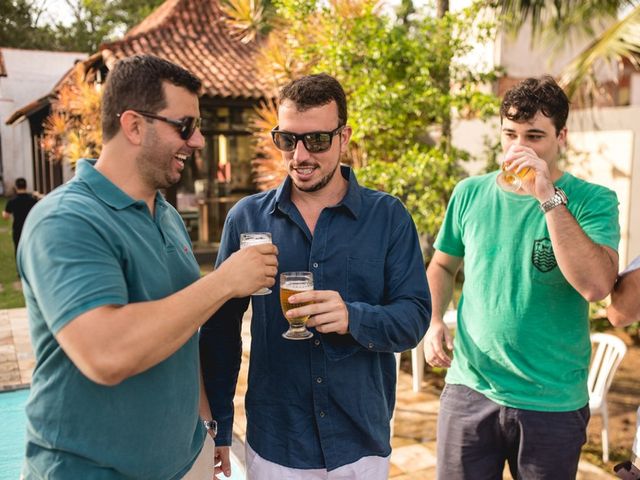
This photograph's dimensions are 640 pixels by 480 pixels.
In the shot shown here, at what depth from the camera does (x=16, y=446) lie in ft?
17.1

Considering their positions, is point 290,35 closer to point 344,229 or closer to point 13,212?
point 344,229

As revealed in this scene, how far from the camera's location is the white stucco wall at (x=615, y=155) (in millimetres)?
7828

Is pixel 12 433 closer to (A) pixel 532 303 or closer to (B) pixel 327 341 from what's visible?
(B) pixel 327 341

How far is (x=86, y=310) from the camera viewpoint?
1469 millimetres

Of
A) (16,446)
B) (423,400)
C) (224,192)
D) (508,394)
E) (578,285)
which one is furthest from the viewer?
(224,192)

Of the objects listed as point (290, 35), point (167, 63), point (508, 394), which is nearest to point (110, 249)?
point (167, 63)

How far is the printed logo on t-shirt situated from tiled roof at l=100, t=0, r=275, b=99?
10337 mm

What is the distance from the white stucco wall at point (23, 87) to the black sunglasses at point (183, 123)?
97.7ft

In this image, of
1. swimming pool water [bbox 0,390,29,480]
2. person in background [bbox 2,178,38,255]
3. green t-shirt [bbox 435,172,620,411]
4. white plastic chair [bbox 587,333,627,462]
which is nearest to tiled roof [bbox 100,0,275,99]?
person in background [bbox 2,178,38,255]

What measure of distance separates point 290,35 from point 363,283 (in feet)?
19.3

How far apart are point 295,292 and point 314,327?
7.5 inches

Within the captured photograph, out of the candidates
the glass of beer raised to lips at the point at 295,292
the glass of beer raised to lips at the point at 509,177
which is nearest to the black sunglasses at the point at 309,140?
the glass of beer raised to lips at the point at 295,292

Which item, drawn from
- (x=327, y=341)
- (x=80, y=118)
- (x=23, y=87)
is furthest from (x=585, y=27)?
(x=23, y=87)

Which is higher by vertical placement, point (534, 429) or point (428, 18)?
point (428, 18)
